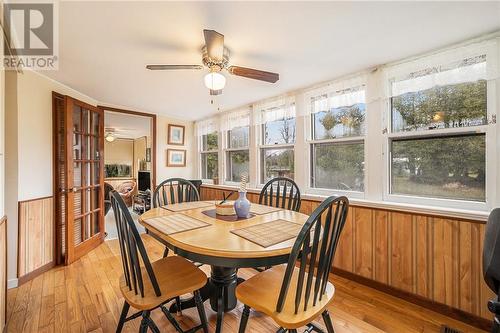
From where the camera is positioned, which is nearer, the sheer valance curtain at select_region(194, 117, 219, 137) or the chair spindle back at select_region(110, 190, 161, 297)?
the chair spindle back at select_region(110, 190, 161, 297)

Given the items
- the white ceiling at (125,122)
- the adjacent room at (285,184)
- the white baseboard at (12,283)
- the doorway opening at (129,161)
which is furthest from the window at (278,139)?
the white baseboard at (12,283)

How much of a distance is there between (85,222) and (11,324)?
1.49 m

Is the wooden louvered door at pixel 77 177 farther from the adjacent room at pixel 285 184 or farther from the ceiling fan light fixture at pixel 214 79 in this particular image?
the ceiling fan light fixture at pixel 214 79

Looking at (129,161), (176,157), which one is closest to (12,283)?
(176,157)

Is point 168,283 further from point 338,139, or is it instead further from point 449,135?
point 449,135

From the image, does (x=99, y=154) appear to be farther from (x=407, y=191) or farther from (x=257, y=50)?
(x=407, y=191)

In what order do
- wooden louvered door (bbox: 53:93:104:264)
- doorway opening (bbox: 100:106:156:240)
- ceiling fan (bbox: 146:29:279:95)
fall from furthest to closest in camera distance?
doorway opening (bbox: 100:106:156:240), wooden louvered door (bbox: 53:93:104:264), ceiling fan (bbox: 146:29:279:95)

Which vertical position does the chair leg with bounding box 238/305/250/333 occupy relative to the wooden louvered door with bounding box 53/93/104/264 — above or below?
below

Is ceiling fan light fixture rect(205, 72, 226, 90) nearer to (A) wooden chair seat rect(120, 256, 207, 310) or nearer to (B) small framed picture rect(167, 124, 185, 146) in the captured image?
(A) wooden chair seat rect(120, 256, 207, 310)

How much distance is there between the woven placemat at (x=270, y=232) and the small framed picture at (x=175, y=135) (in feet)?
11.5

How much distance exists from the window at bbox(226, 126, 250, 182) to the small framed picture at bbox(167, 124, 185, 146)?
115 cm

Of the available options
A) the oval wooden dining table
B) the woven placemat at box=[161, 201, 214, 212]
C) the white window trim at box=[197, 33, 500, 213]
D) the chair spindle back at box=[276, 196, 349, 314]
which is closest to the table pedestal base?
the oval wooden dining table

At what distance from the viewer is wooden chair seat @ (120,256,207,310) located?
1200 mm

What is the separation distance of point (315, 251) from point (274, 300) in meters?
0.37
